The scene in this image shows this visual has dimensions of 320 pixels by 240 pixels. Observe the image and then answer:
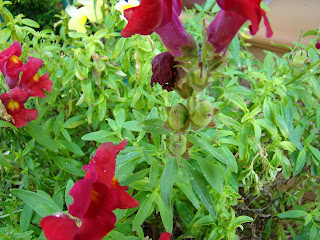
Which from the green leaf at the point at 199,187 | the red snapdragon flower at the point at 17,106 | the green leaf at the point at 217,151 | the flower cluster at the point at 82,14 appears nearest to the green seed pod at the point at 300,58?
the green leaf at the point at 217,151

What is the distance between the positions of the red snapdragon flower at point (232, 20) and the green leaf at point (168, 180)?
9.2 inches

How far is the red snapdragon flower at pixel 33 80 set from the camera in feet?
2.50

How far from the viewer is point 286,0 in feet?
6.82

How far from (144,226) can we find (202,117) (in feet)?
1.83

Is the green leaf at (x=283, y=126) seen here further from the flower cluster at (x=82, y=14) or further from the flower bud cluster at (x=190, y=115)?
the flower cluster at (x=82, y=14)

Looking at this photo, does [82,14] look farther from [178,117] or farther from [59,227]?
[59,227]

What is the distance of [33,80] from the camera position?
2.60 ft

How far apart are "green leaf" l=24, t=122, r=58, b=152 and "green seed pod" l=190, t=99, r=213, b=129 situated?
1.33 ft

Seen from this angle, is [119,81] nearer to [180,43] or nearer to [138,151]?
[138,151]

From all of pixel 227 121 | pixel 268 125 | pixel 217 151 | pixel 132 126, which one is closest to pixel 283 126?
pixel 268 125

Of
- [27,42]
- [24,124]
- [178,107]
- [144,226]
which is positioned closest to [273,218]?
[144,226]

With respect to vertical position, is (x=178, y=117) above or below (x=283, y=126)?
above

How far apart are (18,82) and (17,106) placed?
7cm

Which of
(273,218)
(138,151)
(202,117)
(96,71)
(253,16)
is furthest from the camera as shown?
(273,218)
